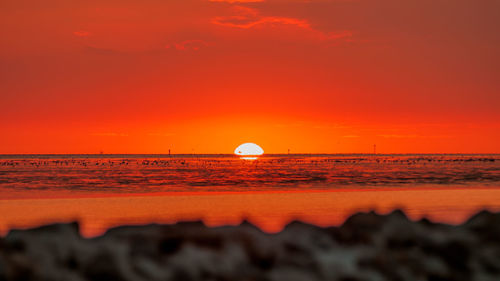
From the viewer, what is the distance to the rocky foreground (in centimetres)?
519

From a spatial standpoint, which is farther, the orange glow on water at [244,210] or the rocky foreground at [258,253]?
the orange glow on water at [244,210]

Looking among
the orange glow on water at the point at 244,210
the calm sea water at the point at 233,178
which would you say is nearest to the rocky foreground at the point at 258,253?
the orange glow on water at the point at 244,210

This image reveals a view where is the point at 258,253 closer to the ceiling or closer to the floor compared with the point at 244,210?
closer to the ceiling

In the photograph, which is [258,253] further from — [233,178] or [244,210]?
[233,178]

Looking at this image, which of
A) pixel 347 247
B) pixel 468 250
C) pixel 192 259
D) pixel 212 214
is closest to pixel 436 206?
pixel 212 214

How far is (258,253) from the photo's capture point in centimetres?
557

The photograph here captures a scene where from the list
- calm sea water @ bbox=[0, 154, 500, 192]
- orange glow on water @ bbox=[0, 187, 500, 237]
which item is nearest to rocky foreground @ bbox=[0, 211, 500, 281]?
orange glow on water @ bbox=[0, 187, 500, 237]

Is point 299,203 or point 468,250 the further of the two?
point 299,203

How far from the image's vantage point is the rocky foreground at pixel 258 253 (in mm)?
5191

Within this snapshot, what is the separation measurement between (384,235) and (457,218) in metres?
5.99

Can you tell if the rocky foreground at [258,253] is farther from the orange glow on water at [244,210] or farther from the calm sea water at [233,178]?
the calm sea water at [233,178]

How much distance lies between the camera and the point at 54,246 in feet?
17.3

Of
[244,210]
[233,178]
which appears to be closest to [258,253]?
[244,210]

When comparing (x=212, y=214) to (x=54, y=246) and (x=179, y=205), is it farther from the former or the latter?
(x=54, y=246)
